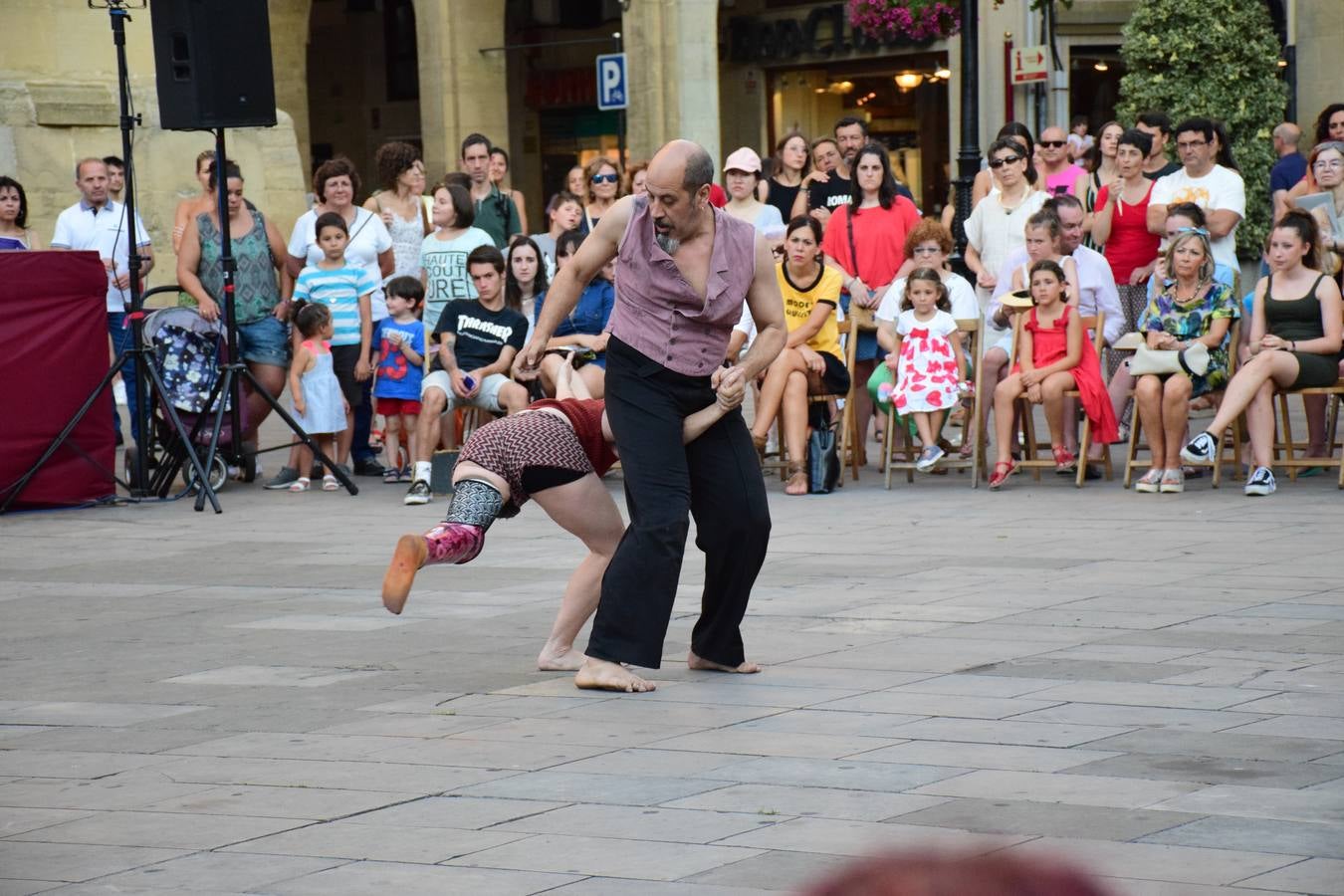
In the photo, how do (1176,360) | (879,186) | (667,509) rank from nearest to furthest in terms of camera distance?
(667,509)
(1176,360)
(879,186)

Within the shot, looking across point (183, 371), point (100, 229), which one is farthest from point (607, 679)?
point (100, 229)

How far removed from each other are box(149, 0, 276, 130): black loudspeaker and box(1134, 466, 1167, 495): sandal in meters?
5.63

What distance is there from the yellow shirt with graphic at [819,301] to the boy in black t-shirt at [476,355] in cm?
164

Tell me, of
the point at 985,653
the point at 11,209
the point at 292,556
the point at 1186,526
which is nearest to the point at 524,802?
the point at 985,653

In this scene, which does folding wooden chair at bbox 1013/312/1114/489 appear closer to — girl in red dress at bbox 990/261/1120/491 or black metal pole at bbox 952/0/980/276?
girl in red dress at bbox 990/261/1120/491

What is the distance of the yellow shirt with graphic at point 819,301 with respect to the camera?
12445mm

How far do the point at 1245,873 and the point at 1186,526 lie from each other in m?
6.30

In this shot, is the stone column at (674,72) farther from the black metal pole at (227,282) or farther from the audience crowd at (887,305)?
the black metal pole at (227,282)

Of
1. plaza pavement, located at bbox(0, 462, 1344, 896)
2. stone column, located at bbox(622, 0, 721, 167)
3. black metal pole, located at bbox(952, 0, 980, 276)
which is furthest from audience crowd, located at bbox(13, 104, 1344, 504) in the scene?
stone column, located at bbox(622, 0, 721, 167)

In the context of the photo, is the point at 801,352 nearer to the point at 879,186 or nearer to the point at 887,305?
the point at 887,305

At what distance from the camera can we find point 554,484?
6676 mm

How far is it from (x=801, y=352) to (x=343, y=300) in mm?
3163

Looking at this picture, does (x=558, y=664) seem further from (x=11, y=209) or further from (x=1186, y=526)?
(x=11, y=209)

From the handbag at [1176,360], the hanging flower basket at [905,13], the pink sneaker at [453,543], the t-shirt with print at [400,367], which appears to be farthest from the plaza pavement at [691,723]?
the hanging flower basket at [905,13]
